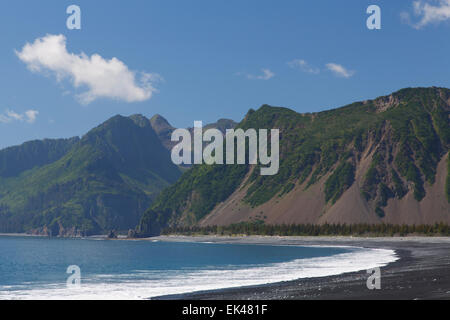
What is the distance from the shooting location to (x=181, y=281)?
5553 centimetres

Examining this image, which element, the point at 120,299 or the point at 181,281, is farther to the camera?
the point at 181,281

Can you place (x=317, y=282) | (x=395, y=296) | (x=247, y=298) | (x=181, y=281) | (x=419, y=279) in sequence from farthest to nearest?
1. (x=181, y=281)
2. (x=317, y=282)
3. (x=419, y=279)
4. (x=247, y=298)
5. (x=395, y=296)
